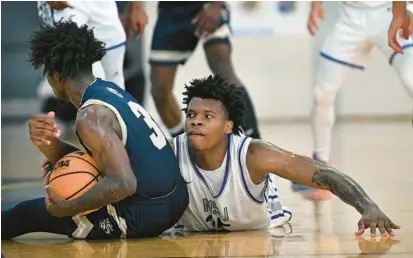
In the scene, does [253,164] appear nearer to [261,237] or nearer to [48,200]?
[261,237]

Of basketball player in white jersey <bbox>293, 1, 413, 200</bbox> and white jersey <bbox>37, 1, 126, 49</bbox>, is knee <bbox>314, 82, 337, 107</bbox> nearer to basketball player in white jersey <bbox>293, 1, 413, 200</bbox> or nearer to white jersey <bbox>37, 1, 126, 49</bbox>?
basketball player in white jersey <bbox>293, 1, 413, 200</bbox>

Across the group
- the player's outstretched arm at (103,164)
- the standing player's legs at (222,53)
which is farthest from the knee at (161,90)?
the player's outstretched arm at (103,164)

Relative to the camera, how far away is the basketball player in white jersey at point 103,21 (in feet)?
21.5

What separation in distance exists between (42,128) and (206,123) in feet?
2.69

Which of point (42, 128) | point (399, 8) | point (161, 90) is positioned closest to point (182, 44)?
point (161, 90)

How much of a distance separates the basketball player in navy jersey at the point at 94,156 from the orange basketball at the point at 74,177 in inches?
2.0

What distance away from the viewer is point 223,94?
514 cm

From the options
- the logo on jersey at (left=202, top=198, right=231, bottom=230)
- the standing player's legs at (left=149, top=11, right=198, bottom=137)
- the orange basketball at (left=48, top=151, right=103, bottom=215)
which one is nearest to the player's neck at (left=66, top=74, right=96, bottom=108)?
the orange basketball at (left=48, top=151, right=103, bottom=215)

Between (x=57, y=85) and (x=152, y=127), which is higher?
(x=57, y=85)

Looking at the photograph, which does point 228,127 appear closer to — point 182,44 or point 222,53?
point 222,53

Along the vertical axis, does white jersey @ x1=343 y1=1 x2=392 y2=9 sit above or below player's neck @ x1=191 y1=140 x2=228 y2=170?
above

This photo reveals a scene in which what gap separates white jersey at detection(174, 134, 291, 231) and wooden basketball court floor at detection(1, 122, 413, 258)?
3.4 inches

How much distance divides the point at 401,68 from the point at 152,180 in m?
2.59

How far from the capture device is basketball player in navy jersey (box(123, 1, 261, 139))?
7.71 meters
